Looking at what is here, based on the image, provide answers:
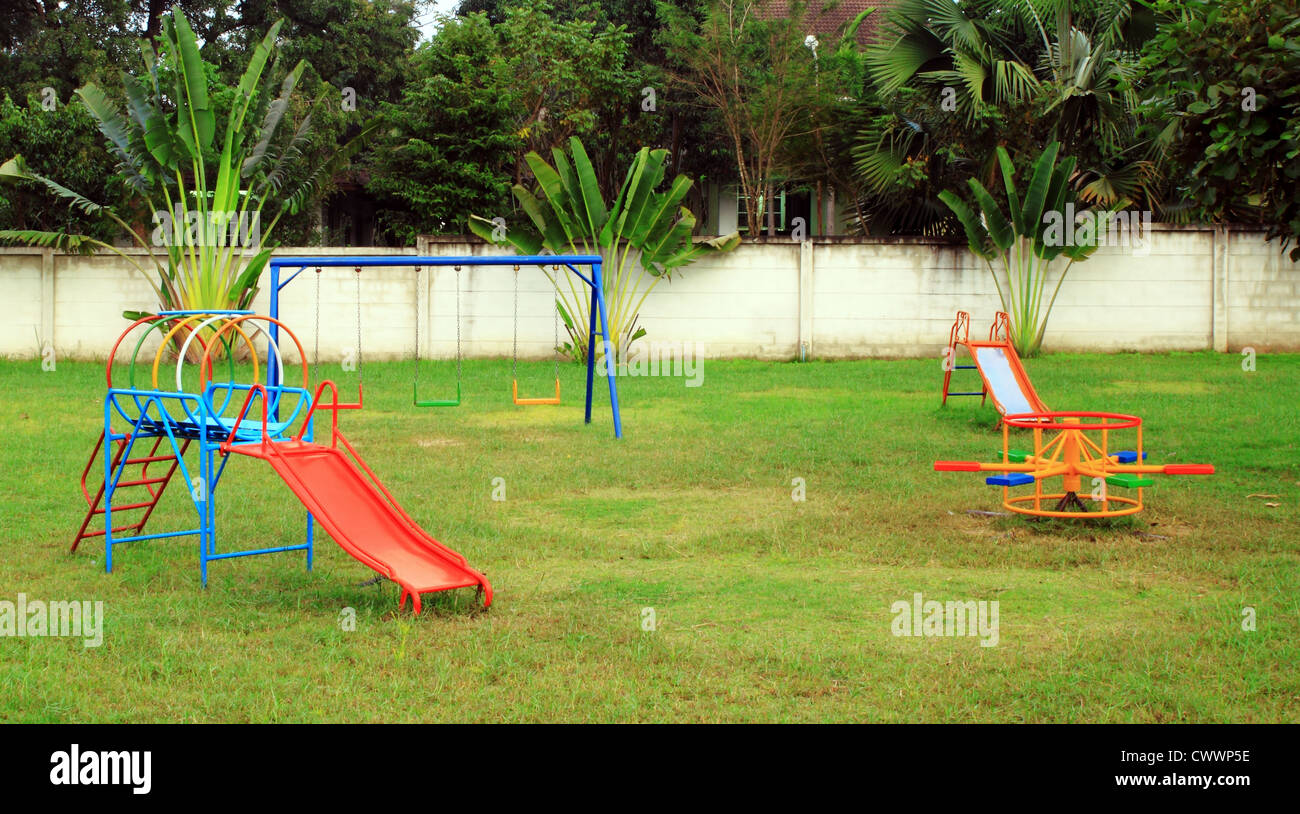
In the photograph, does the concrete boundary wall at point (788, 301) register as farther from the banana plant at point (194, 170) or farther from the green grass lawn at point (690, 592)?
the green grass lawn at point (690, 592)

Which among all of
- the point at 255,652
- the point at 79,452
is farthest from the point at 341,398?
the point at 255,652

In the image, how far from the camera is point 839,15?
2700 cm

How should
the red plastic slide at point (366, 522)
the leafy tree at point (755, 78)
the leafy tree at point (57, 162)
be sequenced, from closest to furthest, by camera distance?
the red plastic slide at point (366, 522)
the leafy tree at point (57, 162)
the leafy tree at point (755, 78)

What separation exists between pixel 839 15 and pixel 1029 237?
377 inches

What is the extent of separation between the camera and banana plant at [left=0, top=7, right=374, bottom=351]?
18.3 meters

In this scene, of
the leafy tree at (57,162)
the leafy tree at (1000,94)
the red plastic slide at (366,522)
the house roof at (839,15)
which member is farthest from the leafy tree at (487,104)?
the red plastic slide at (366,522)

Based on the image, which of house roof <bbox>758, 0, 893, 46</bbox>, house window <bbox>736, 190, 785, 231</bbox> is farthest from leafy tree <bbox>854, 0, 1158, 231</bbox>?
house window <bbox>736, 190, 785, 231</bbox>

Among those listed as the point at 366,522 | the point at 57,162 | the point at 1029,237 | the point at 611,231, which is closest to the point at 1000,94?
the point at 1029,237

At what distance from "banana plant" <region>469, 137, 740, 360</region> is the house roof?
24.1ft

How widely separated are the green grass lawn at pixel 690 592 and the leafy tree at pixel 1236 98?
2218 mm

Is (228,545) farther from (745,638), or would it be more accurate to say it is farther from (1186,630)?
(1186,630)

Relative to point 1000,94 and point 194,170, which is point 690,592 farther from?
point 1000,94

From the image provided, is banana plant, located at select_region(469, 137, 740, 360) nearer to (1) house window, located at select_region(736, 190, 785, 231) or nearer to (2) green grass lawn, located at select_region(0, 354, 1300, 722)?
(1) house window, located at select_region(736, 190, 785, 231)

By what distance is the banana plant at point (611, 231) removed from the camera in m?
18.6
